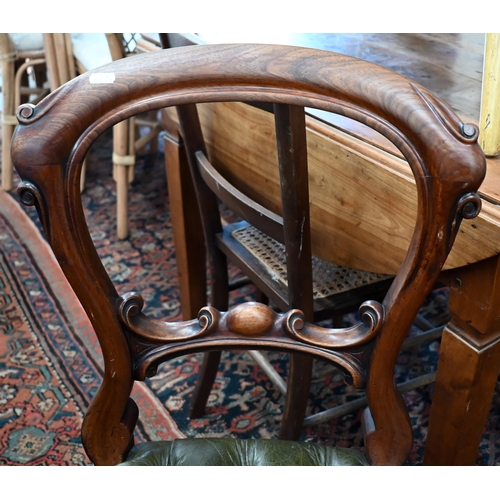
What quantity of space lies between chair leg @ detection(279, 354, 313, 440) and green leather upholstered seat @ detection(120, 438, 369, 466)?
0.31m

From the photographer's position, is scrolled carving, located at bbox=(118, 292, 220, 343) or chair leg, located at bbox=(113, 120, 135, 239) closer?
scrolled carving, located at bbox=(118, 292, 220, 343)

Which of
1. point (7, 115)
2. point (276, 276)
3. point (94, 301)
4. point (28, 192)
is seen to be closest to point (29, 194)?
point (28, 192)

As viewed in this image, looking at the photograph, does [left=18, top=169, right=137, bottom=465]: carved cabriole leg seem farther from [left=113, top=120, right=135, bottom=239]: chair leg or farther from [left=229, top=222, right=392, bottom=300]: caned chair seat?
[left=113, top=120, right=135, bottom=239]: chair leg

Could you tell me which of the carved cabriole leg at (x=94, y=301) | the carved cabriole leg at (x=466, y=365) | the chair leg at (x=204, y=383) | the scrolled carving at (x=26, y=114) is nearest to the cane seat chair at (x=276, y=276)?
the chair leg at (x=204, y=383)

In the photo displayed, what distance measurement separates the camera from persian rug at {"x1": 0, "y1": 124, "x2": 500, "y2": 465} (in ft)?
4.68

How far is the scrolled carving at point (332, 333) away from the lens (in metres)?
0.65

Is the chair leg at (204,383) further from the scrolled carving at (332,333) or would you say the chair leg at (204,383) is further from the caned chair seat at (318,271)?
the scrolled carving at (332,333)

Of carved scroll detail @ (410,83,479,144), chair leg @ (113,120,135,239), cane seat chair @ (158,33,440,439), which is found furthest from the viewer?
chair leg @ (113,120,135,239)

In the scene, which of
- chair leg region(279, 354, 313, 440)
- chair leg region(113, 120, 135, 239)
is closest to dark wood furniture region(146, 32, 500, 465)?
chair leg region(279, 354, 313, 440)

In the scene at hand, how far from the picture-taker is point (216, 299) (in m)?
1.34

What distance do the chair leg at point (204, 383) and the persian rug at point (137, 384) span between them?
3 cm

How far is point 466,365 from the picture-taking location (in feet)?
3.04

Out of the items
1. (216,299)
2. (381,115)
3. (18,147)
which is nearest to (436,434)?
(216,299)
